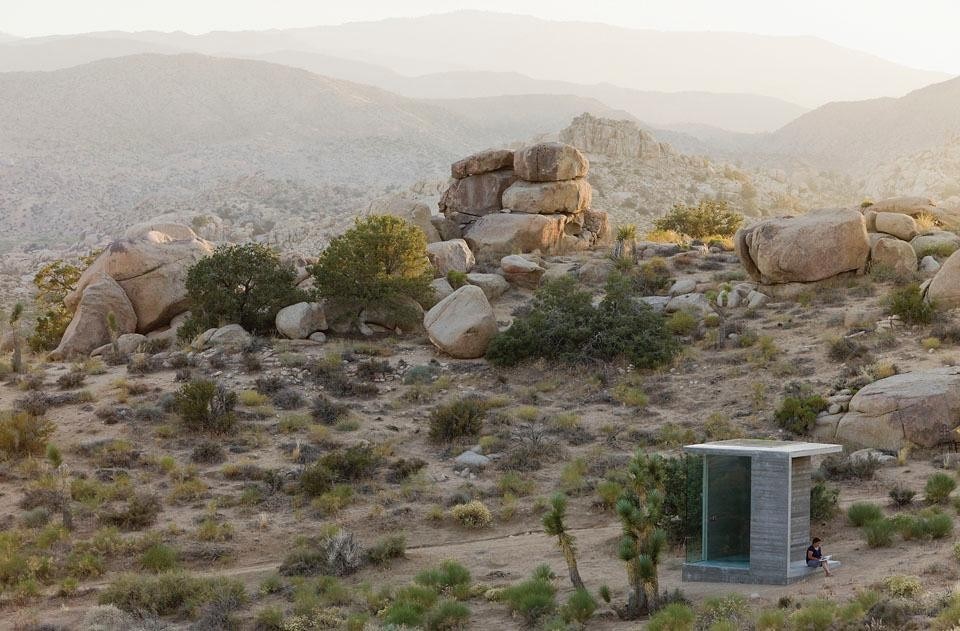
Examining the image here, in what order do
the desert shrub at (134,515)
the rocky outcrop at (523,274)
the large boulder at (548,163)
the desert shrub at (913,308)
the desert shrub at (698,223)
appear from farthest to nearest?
1. the desert shrub at (698,223)
2. the large boulder at (548,163)
3. the rocky outcrop at (523,274)
4. the desert shrub at (913,308)
5. the desert shrub at (134,515)

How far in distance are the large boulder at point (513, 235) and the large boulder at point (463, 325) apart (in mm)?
10405

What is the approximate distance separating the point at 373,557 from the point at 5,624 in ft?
16.5

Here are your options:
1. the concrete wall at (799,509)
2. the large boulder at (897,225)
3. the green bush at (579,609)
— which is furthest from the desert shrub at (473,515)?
the large boulder at (897,225)

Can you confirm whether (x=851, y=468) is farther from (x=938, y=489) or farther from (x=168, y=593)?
(x=168, y=593)

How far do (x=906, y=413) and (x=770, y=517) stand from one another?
6778mm

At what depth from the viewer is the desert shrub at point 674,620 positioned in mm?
10727

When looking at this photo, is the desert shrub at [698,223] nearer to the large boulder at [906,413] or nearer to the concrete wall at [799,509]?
the large boulder at [906,413]

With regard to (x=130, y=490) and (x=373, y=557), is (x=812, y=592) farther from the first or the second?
(x=130, y=490)

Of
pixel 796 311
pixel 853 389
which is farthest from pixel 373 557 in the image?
pixel 796 311

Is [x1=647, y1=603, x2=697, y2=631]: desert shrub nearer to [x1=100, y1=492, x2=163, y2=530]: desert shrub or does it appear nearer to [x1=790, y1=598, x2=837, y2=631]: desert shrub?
[x1=790, y1=598, x2=837, y2=631]: desert shrub

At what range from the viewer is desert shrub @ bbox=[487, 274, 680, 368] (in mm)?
25016

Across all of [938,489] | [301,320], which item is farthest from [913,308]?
[301,320]

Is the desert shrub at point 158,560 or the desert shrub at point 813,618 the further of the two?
the desert shrub at point 158,560

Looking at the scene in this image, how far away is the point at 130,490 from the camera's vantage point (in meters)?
17.3
